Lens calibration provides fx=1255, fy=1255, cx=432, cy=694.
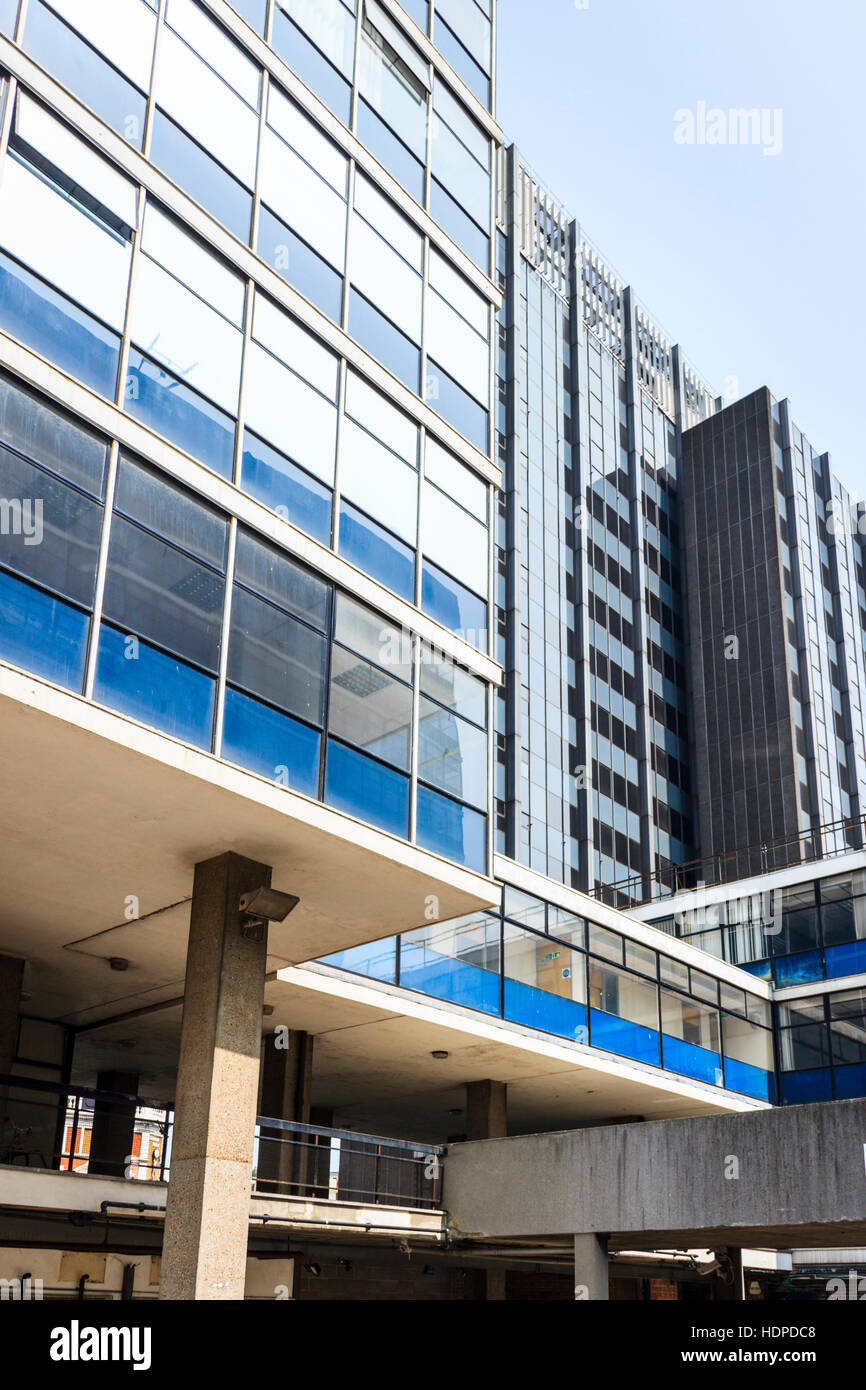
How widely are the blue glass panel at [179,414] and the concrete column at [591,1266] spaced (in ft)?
41.4

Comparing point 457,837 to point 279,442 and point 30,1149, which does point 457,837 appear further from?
point 30,1149

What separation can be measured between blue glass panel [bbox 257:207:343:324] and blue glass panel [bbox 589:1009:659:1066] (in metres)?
15.5

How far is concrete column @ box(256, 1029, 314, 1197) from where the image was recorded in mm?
18781

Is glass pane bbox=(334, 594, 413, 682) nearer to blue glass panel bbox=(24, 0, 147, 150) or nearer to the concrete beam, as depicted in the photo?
blue glass panel bbox=(24, 0, 147, 150)

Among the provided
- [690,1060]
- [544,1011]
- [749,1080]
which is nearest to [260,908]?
[544,1011]

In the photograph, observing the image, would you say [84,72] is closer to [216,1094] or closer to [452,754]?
[452,754]

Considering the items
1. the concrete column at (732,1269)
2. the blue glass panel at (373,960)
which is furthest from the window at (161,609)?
the concrete column at (732,1269)

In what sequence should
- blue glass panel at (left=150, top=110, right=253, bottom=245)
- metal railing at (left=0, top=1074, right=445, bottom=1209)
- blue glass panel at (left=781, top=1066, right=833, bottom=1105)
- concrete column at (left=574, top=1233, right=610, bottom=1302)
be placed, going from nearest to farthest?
blue glass panel at (left=150, top=110, right=253, bottom=245) → metal railing at (left=0, top=1074, right=445, bottom=1209) → concrete column at (left=574, top=1233, right=610, bottom=1302) → blue glass panel at (left=781, top=1066, right=833, bottom=1105)

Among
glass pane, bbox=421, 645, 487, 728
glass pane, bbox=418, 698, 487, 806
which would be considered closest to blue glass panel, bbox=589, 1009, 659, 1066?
glass pane, bbox=418, 698, 487, 806

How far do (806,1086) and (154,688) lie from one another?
24.7m

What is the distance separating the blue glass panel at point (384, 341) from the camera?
16.3 metres

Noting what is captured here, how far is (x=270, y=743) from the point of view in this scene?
43.2ft

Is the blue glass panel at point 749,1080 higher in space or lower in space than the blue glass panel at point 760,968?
lower

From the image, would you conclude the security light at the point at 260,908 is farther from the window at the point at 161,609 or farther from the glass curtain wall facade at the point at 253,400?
the window at the point at 161,609
